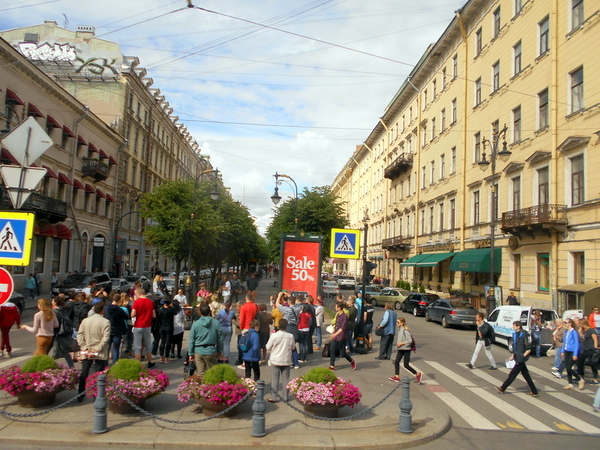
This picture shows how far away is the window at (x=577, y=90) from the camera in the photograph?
21.4 m

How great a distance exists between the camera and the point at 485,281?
2984 centimetres

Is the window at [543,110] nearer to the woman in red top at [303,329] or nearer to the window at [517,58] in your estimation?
the window at [517,58]

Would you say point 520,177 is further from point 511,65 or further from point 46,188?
point 46,188

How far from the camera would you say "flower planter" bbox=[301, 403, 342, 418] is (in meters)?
7.62

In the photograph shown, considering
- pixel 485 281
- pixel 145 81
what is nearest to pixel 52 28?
pixel 145 81

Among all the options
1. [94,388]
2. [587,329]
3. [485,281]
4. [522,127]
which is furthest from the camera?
[485,281]

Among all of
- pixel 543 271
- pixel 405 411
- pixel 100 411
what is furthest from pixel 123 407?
pixel 543 271

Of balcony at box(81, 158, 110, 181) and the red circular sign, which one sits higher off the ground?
balcony at box(81, 158, 110, 181)

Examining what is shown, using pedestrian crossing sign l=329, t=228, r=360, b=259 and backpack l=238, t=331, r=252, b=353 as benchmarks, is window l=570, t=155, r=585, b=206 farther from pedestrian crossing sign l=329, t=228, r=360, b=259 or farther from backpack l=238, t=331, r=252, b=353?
backpack l=238, t=331, r=252, b=353

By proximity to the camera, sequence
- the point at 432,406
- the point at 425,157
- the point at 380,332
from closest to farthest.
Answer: the point at 432,406 → the point at 380,332 → the point at 425,157

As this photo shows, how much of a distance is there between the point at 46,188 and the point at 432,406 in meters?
30.8

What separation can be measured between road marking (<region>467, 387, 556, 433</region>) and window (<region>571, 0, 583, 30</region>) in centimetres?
1831

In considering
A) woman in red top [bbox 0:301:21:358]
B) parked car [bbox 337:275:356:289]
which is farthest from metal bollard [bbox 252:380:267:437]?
parked car [bbox 337:275:356:289]

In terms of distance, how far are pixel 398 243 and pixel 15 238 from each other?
41105 mm
